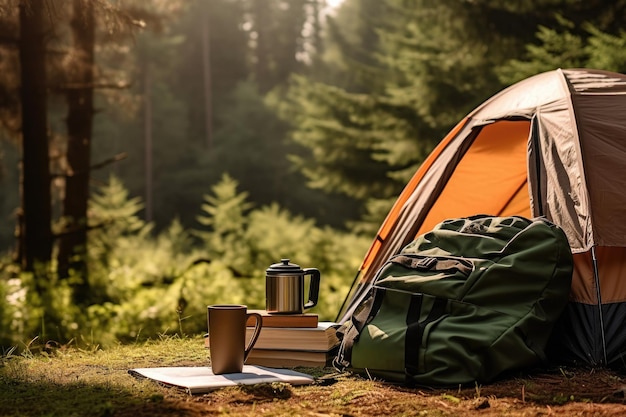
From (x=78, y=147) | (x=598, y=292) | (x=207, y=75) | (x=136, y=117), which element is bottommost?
(x=598, y=292)

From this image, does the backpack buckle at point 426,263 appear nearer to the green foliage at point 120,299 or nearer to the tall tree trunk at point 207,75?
the green foliage at point 120,299

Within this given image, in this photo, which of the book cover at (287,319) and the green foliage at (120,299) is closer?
the book cover at (287,319)

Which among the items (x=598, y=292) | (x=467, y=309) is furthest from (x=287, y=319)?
(x=598, y=292)

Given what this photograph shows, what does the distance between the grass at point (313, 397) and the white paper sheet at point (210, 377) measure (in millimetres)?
40

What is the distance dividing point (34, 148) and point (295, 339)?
449 centimetres

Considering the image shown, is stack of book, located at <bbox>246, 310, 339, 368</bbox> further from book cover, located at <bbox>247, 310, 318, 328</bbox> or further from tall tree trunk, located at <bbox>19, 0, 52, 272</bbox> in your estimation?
tall tree trunk, located at <bbox>19, 0, 52, 272</bbox>

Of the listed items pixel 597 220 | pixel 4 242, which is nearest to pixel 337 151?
pixel 597 220

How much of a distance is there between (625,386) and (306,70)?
33.7 meters

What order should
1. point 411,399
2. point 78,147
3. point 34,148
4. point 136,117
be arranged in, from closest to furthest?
1. point 411,399
2. point 34,148
3. point 78,147
4. point 136,117

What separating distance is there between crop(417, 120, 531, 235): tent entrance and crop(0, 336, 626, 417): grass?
4.87 feet

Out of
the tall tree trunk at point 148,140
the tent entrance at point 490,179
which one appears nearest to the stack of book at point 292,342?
the tent entrance at point 490,179

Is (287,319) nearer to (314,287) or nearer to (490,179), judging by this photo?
(314,287)

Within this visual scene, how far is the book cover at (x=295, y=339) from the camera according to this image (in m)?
3.62

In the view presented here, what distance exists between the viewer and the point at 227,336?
10.2 ft
